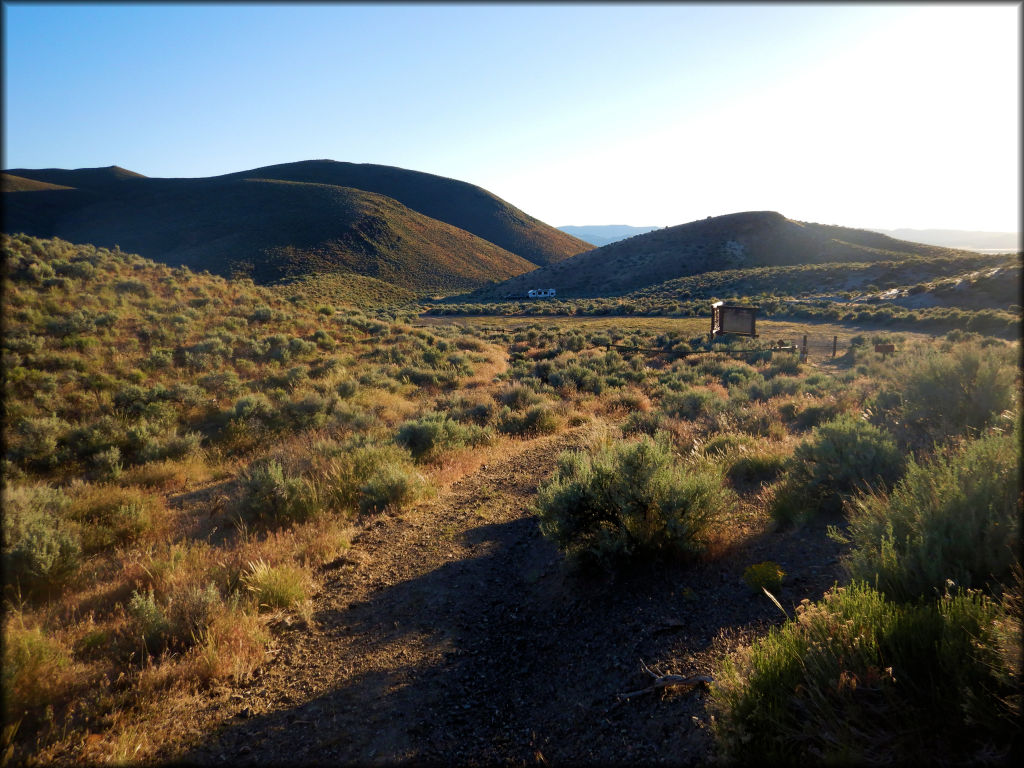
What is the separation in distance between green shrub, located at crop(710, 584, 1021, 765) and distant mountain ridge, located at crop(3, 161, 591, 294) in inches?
2842

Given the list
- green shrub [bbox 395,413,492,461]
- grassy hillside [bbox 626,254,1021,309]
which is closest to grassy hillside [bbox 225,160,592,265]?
grassy hillside [bbox 626,254,1021,309]

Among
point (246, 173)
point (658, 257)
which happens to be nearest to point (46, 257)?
point (658, 257)

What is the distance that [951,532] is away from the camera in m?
3.03

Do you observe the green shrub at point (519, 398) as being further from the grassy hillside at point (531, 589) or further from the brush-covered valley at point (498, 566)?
the grassy hillside at point (531, 589)

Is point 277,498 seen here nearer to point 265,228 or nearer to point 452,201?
point 265,228

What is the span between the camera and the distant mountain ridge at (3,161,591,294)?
2869 inches

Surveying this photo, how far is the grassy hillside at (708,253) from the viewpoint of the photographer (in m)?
68.1

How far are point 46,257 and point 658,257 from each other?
228 feet

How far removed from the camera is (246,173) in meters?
115

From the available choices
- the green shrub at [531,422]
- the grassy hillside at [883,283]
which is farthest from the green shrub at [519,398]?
the grassy hillside at [883,283]

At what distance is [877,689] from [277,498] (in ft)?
20.2

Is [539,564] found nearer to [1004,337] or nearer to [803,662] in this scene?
[803,662]

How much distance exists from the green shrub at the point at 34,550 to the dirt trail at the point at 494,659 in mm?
2767

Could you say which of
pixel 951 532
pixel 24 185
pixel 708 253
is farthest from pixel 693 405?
pixel 24 185
